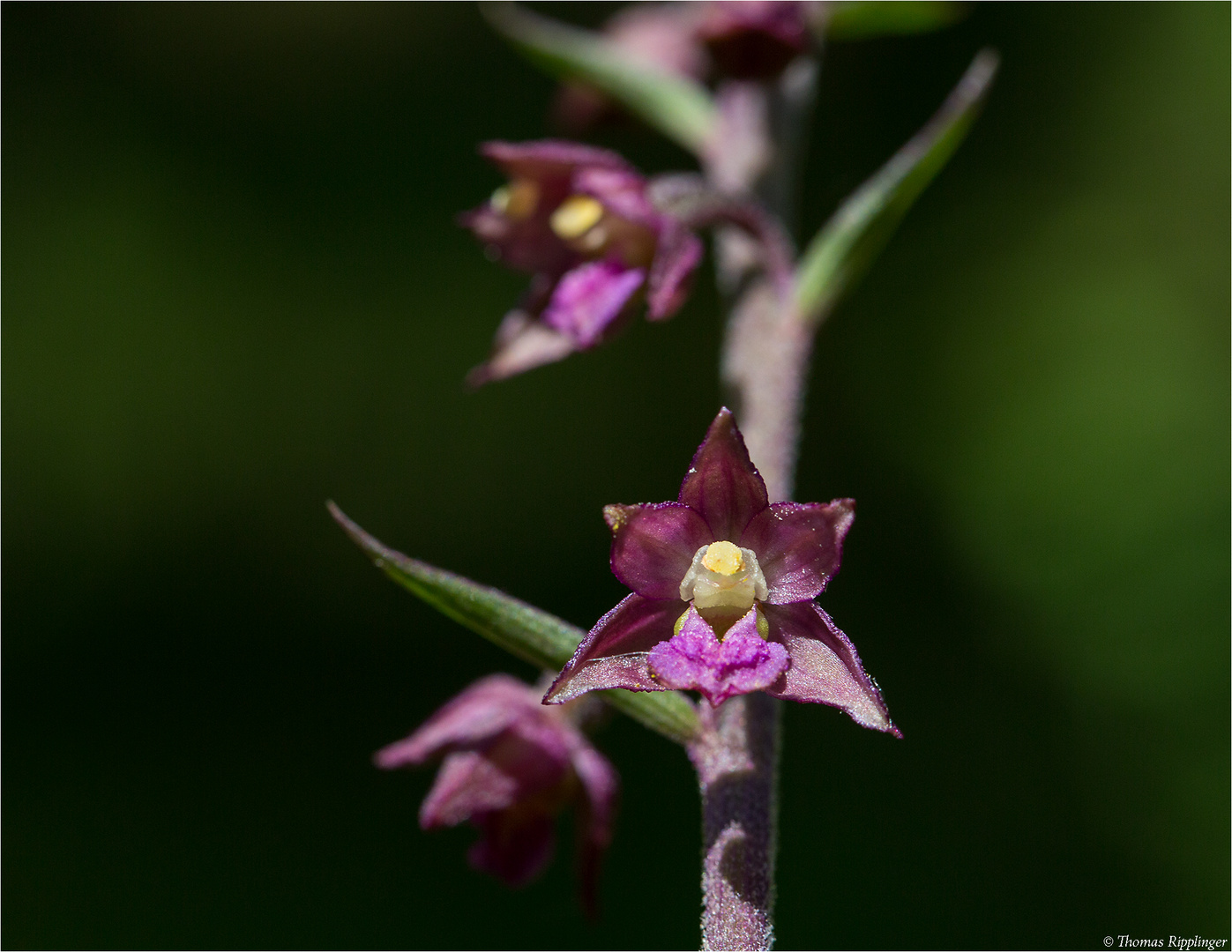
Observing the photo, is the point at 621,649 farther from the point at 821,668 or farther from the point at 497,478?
the point at 497,478

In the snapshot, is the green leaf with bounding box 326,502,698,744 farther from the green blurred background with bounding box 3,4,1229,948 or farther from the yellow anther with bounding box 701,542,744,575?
the green blurred background with bounding box 3,4,1229,948

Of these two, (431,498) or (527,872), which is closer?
(527,872)

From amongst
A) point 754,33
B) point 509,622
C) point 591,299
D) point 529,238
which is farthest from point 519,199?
point 509,622

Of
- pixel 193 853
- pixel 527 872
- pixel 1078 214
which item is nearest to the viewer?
pixel 527 872

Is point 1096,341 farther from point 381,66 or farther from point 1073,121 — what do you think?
point 381,66

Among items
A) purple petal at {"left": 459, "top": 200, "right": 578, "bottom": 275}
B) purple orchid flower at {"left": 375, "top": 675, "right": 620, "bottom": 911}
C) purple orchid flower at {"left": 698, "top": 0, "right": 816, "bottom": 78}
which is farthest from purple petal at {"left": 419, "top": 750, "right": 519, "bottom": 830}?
purple orchid flower at {"left": 698, "top": 0, "right": 816, "bottom": 78}

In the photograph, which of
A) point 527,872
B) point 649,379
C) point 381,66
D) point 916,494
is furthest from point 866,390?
point 527,872
